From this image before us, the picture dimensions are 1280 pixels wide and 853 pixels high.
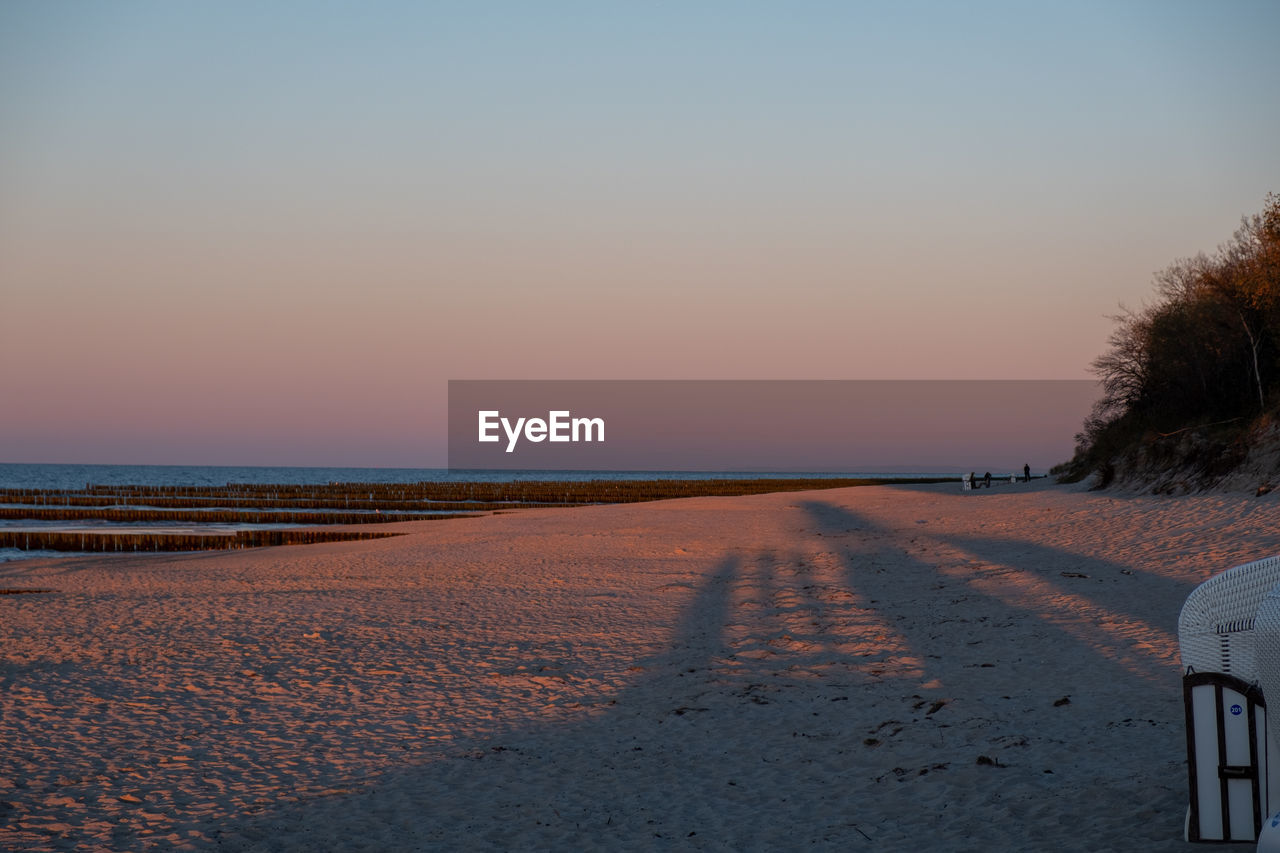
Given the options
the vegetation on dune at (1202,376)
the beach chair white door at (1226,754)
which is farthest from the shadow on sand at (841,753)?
the vegetation on dune at (1202,376)

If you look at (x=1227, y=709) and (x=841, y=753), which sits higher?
(x=1227, y=709)

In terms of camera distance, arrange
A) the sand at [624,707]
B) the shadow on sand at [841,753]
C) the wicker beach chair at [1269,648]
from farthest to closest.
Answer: the sand at [624,707] < the shadow on sand at [841,753] < the wicker beach chair at [1269,648]

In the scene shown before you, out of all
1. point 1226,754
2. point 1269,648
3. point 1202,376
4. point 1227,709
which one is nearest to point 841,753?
point 1226,754

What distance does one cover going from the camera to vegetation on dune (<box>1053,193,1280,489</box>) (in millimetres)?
27266

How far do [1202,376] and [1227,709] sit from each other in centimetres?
3799

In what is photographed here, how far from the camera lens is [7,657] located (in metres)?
11.3

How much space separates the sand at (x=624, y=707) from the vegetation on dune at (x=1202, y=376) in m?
11.3

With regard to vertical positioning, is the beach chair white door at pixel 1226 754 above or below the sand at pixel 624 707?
above

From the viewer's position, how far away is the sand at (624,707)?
6.07 meters

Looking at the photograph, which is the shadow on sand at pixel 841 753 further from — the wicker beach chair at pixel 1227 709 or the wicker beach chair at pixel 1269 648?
the wicker beach chair at pixel 1269 648

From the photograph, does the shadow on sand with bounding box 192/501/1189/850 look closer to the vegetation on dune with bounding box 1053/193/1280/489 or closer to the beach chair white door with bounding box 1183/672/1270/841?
the beach chair white door with bounding box 1183/672/1270/841

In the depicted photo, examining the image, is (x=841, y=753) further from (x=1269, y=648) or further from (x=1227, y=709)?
(x=1269, y=648)

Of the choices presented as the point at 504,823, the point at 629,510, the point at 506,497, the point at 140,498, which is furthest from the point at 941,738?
the point at 140,498

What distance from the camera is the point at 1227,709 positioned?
4.45 m
